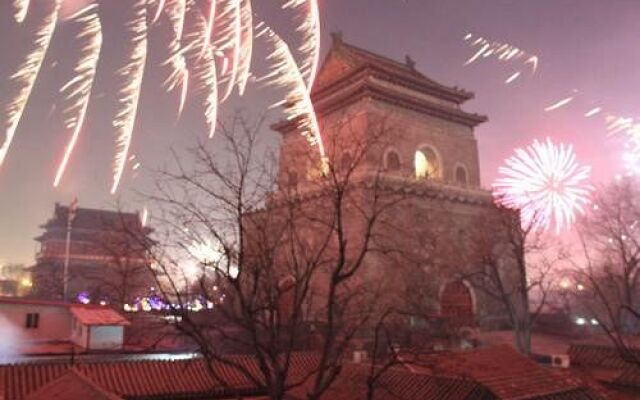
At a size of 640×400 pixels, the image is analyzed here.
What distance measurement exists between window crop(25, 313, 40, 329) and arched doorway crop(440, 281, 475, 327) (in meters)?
20.2

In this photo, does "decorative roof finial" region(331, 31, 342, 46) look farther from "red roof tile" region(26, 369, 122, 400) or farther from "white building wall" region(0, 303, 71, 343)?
"red roof tile" region(26, 369, 122, 400)

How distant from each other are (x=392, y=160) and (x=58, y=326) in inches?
767

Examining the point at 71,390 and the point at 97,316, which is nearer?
the point at 71,390

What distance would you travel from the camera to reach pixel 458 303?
1147 inches

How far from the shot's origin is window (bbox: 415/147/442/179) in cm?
3216

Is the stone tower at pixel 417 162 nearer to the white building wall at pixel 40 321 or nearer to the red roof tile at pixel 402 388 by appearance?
the red roof tile at pixel 402 388

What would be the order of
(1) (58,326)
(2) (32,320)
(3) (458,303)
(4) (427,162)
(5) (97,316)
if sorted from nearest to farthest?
(5) (97,316) → (2) (32,320) → (1) (58,326) → (3) (458,303) → (4) (427,162)

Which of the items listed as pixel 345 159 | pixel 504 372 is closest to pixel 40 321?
pixel 345 159

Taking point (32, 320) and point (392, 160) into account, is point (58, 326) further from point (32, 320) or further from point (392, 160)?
point (392, 160)

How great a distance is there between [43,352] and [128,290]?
511 inches

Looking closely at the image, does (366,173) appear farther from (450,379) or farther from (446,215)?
(450,379)

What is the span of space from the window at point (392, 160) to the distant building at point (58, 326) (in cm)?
1586

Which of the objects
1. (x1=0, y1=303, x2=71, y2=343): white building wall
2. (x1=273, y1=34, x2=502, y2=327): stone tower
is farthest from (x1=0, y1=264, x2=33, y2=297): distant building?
(x1=273, y1=34, x2=502, y2=327): stone tower

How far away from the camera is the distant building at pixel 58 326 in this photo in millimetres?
24281
